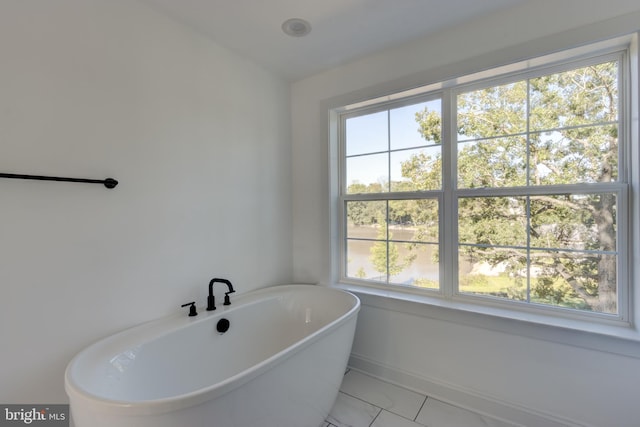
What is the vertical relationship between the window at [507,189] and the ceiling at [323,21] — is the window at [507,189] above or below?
below

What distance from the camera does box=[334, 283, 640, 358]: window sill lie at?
1.32m

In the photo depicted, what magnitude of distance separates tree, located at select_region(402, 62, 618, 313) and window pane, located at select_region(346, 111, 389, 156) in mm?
545

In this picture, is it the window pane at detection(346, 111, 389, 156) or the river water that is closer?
the river water

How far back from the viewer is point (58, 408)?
123 cm

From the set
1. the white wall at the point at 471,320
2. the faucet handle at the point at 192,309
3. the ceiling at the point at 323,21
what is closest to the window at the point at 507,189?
the white wall at the point at 471,320

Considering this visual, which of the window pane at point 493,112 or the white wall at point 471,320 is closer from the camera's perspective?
the white wall at point 471,320

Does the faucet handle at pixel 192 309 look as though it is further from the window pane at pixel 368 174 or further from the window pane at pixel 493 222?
the window pane at pixel 493 222

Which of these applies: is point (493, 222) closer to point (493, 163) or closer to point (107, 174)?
point (493, 163)

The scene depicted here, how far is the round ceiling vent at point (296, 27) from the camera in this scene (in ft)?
5.46

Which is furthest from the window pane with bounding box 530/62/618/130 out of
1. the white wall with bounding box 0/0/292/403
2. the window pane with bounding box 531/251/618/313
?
the white wall with bounding box 0/0/292/403

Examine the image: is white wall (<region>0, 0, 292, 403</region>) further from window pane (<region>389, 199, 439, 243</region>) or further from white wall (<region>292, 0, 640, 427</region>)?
window pane (<region>389, 199, 439, 243</region>)

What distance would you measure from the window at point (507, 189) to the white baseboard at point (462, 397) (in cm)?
55

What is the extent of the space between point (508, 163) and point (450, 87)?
641mm

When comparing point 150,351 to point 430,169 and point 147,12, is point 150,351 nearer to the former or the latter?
point 147,12
